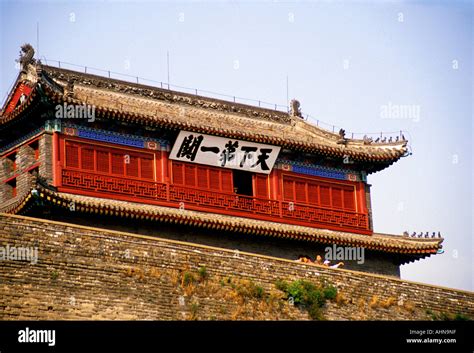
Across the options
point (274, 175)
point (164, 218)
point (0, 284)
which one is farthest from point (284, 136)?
point (0, 284)

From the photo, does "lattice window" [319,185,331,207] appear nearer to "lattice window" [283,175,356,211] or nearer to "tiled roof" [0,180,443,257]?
"lattice window" [283,175,356,211]

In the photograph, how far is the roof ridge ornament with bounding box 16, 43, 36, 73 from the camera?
46216 millimetres

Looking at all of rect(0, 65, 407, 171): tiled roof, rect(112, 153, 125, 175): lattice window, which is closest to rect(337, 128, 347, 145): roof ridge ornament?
rect(0, 65, 407, 171): tiled roof

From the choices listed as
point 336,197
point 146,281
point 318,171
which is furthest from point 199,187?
point 146,281

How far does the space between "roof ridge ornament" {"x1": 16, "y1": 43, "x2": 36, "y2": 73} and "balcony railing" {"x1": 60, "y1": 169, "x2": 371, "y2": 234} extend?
5.10m

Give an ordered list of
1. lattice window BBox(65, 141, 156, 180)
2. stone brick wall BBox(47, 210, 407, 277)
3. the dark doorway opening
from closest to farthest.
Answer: stone brick wall BBox(47, 210, 407, 277) → lattice window BBox(65, 141, 156, 180) → the dark doorway opening

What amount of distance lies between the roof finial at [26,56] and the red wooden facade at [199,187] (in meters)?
3.98

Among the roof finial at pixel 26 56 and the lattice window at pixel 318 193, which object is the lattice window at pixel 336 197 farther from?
the roof finial at pixel 26 56

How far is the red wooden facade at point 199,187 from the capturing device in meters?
43.7

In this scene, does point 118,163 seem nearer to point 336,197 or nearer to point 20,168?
point 20,168

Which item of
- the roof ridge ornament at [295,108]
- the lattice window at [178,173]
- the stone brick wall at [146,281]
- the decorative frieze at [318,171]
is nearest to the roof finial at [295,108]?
the roof ridge ornament at [295,108]

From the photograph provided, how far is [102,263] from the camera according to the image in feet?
119
